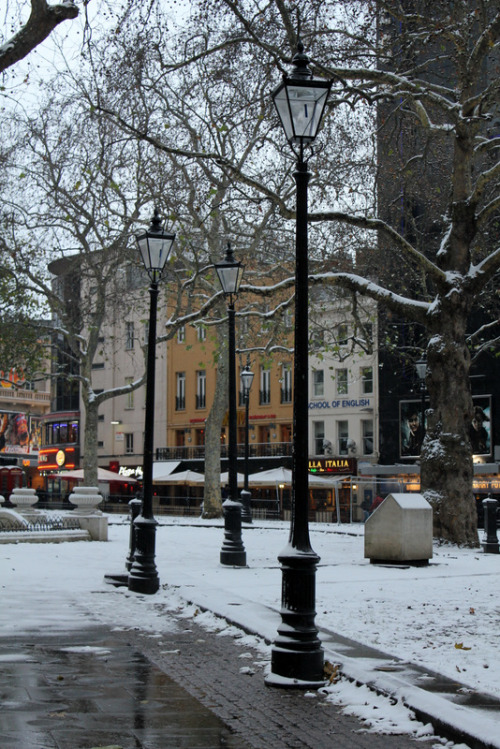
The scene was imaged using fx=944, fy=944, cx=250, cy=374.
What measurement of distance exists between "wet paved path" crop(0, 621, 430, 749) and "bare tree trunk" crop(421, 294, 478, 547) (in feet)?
39.8

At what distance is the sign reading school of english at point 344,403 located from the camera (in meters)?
50.8

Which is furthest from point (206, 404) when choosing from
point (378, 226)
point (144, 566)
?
point (144, 566)

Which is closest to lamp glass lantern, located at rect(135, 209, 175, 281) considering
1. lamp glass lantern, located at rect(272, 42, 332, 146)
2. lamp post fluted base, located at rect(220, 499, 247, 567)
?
lamp post fluted base, located at rect(220, 499, 247, 567)

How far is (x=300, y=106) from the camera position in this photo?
27.3ft

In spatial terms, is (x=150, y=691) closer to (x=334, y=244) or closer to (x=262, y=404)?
(x=334, y=244)

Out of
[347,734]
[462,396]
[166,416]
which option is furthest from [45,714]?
[166,416]

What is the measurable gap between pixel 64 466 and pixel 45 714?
64858 millimetres

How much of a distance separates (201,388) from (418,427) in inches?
696

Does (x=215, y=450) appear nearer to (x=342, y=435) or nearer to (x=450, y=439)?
(x=342, y=435)

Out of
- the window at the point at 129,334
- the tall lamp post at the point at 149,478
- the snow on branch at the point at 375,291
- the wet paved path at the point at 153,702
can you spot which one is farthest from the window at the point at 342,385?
the wet paved path at the point at 153,702

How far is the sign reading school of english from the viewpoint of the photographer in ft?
167

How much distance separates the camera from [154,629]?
9742 mm

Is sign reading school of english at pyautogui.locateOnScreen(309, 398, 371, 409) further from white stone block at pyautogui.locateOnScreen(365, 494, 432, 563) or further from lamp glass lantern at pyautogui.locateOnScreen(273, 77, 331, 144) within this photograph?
lamp glass lantern at pyautogui.locateOnScreen(273, 77, 331, 144)

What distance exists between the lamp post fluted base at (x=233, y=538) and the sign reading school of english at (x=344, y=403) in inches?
1371
